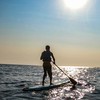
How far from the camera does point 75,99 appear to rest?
14516mm

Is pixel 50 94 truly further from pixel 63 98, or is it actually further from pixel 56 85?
pixel 56 85

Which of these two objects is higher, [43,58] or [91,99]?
[43,58]

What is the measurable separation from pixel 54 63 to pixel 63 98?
15.6ft

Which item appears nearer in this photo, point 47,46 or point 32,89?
point 32,89

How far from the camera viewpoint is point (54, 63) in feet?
62.8

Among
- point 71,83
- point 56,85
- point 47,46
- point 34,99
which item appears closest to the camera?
point 34,99

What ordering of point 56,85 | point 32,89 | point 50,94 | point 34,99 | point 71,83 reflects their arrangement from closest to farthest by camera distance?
point 34,99 → point 50,94 → point 32,89 → point 56,85 → point 71,83

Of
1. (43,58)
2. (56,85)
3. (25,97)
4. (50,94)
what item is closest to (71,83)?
(56,85)

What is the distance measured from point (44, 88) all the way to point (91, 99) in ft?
13.8

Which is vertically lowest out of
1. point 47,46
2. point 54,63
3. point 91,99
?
point 91,99

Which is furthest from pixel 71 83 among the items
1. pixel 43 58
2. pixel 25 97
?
pixel 25 97

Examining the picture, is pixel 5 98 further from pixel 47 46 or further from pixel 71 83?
pixel 71 83

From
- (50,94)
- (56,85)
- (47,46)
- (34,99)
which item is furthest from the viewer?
(56,85)

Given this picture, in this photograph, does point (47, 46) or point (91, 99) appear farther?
point (47, 46)
